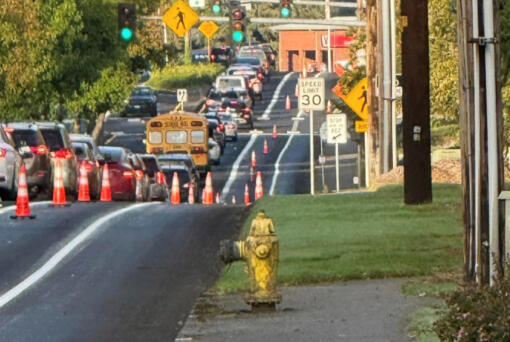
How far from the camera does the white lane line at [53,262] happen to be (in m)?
17.2

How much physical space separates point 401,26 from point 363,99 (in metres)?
16.7

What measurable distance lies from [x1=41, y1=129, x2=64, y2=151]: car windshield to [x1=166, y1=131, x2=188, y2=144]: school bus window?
33.2m

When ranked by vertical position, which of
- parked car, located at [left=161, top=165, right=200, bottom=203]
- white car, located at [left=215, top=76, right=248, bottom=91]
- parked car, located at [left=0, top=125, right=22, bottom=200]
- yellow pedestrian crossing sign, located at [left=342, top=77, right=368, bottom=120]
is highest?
white car, located at [left=215, top=76, right=248, bottom=91]

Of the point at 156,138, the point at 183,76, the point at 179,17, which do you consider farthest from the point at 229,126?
the point at 183,76

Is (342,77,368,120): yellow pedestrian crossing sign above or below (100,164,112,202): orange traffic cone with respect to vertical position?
above

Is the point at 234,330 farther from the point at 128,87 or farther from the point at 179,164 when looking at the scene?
the point at 128,87

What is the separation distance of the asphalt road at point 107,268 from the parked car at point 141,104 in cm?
6624

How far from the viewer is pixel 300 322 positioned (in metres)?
14.6

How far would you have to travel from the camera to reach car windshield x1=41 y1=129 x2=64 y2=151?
111 feet

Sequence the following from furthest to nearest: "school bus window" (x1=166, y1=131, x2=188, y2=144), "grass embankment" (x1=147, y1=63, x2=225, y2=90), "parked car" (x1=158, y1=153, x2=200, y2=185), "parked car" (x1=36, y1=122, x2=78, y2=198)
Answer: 1. "grass embankment" (x1=147, y1=63, x2=225, y2=90)
2. "school bus window" (x1=166, y1=131, x2=188, y2=144)
3. "parked car" (x1=158, y1=153, x2=200, y2=185)
4. "parked car" (x1=36, y1=122, x2=78, y2=198)

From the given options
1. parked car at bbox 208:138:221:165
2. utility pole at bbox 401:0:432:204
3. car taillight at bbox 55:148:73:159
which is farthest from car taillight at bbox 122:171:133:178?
parked car at bbox 208:138:221:165

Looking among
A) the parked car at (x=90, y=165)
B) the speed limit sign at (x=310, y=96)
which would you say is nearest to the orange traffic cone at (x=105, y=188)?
the parked car at (x=90, y=165)

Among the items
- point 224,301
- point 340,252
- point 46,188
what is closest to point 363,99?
point 46,188

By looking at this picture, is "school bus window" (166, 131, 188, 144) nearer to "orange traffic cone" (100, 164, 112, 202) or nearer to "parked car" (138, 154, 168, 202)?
"parked car" (138, 154, 168, 202)
